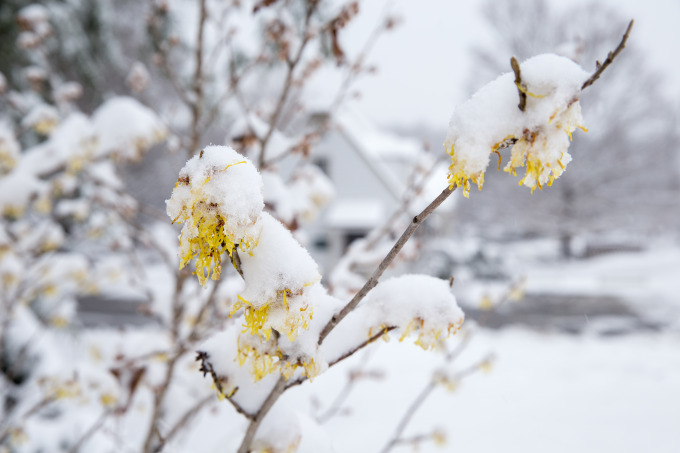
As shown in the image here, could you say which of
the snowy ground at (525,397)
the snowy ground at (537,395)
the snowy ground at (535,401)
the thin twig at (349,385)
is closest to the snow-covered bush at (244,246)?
the snowy ground at (525,397)

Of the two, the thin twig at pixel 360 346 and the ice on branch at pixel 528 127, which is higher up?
the ice on branch at pixel 528 127

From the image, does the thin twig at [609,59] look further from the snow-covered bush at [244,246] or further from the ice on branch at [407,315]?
the ice on branch at [407,315]

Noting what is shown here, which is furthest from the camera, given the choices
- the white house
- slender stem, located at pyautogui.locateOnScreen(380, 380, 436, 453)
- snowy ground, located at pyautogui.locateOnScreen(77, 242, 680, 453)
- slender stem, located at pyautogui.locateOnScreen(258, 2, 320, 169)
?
the white house

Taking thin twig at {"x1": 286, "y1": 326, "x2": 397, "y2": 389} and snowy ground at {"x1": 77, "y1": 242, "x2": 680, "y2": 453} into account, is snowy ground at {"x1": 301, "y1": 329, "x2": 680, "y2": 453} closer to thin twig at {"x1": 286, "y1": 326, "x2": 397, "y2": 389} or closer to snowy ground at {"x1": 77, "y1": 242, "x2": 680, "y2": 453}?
snowy ground at {"x1": 77, "y1": 242, "x2": 680, "y2": 453}

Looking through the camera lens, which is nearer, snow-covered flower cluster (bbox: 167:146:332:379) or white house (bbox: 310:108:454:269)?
snow-covered flower cluster (bbox: 167:146:332:379)

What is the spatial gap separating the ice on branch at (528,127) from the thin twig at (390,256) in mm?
32

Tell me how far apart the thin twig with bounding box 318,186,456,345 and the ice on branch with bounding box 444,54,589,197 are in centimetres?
3

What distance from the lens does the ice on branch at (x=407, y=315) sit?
775 mm

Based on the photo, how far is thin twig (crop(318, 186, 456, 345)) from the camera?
576 mm

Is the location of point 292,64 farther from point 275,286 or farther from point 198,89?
point 275,286

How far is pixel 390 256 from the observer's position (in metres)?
0.63

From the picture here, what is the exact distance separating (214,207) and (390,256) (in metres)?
0.25

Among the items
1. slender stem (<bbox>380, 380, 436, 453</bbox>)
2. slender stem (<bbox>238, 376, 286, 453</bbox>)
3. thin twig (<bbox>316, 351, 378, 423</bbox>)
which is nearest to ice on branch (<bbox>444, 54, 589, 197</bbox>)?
slender stem (<bbox>238, 376, 286, 453</bbox>)

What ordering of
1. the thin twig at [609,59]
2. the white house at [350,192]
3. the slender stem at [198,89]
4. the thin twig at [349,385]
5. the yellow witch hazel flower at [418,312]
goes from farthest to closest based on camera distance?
the white house at [350,192] → the thin twig at [349,385] → the slender stem at [198,89] → the yellow witch hazel flower at [418,312] → the thin twig at [609,59]
